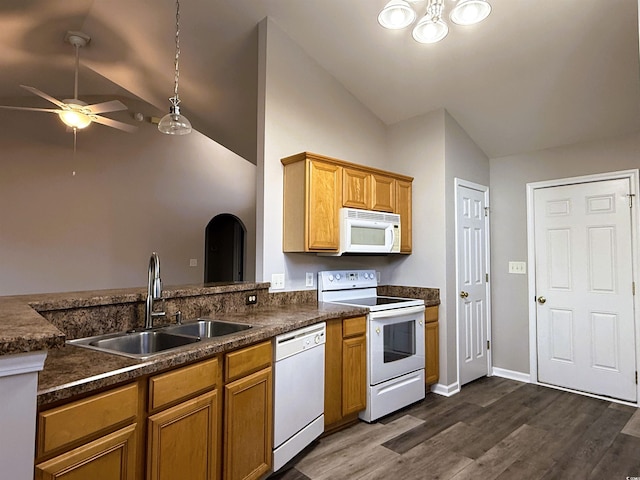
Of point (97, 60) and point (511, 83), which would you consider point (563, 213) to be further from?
point (97, 60)

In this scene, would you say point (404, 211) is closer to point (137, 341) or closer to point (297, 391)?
point (297, 391)

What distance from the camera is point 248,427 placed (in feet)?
6.27

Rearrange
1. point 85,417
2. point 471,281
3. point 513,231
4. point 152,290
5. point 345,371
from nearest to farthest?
point 85,417 < point 152,290 < point 345,371 < point 471,281 < point 513,231

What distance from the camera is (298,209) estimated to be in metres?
2.98

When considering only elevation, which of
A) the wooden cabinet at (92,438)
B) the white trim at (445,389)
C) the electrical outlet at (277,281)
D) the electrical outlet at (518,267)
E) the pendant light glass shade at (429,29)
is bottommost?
the white trim at (445,389)

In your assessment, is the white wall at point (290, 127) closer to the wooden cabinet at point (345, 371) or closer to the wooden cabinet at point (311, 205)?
the wooden cabinet at point (311, 205)

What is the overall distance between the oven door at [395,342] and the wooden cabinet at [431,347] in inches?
6.2

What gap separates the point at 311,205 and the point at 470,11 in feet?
5.18

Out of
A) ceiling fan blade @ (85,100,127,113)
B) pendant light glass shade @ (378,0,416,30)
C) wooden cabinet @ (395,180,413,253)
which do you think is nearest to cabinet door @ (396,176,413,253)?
wooden cabinet @ (395,180,413,253)

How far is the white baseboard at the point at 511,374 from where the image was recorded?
3.88 m

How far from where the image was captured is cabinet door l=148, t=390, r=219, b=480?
1.44 metres

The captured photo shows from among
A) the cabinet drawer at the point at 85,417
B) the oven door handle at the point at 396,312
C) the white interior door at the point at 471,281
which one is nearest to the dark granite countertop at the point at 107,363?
the cabinet drawer at the point at 85,417

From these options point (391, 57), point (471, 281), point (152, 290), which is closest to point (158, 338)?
point (152, 290)

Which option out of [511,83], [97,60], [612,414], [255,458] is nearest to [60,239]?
[97,60]
